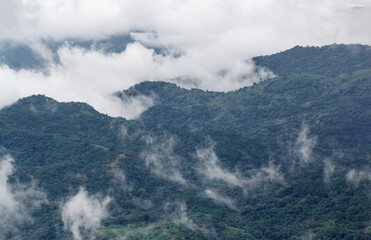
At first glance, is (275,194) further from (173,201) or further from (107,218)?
(107,218)

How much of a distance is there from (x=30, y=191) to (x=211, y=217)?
41232 mm

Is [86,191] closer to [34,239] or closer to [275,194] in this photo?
[34,239]

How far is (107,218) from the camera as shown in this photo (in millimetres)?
121750

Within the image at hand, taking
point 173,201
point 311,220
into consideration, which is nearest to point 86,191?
point 173,201

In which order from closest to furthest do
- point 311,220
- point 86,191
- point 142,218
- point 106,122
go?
point 311,220
point 142,218
point 86,191
point 106,122

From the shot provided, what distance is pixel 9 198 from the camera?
12475 cm

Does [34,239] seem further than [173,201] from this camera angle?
No

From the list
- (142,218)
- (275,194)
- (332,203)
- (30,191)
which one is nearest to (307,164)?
(275,194)

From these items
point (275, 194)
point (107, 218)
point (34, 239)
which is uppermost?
point (275, 194)

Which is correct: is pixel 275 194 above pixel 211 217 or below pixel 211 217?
above

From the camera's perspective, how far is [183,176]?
14762cm

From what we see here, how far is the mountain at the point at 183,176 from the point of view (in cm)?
11338

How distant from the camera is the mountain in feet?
372

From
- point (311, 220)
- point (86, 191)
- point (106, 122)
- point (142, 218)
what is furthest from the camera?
point (106, 122)
